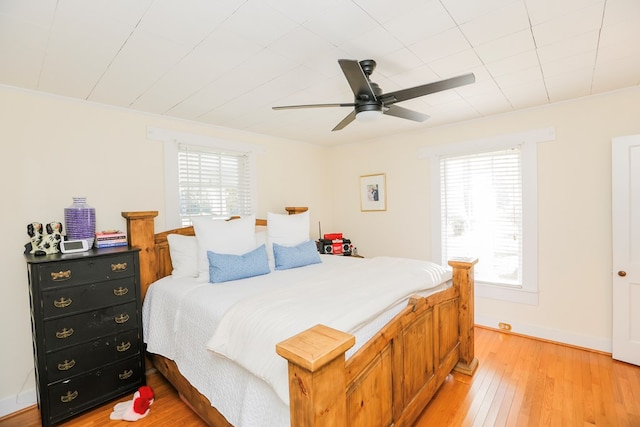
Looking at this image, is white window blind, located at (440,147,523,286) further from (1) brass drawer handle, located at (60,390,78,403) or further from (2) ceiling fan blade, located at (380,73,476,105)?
(1) brass drawer handle, located at (60,390,78,403)

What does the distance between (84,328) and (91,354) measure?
201 millimetres

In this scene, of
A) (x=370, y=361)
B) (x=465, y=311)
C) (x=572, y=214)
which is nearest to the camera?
(x=370, y=361)

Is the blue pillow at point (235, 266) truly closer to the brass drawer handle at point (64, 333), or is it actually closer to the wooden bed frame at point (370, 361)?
the wooden bed frame at point (370, 361)

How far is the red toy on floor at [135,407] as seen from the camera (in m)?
2.07

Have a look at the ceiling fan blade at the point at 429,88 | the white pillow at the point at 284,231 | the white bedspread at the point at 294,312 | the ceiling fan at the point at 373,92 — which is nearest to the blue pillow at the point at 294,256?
the white pillow at the point at 284,231

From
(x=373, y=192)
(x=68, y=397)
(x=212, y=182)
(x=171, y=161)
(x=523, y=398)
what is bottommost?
(x=523, y=398)

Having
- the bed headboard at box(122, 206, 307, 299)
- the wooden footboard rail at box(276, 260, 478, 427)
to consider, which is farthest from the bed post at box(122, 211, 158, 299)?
the wooden footboard rail at box(276, 260, 478, 427)

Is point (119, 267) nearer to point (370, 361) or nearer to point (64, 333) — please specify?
point (64, 333)

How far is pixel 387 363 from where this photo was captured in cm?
156

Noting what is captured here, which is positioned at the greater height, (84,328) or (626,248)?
(626,248)

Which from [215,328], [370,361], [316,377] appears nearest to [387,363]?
[370,361]

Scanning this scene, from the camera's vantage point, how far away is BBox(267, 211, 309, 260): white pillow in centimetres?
309

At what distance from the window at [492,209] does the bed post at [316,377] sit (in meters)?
2.93

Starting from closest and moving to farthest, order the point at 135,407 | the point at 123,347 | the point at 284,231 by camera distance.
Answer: the point at 135,407, the point at 123,347, the point at 284,231
